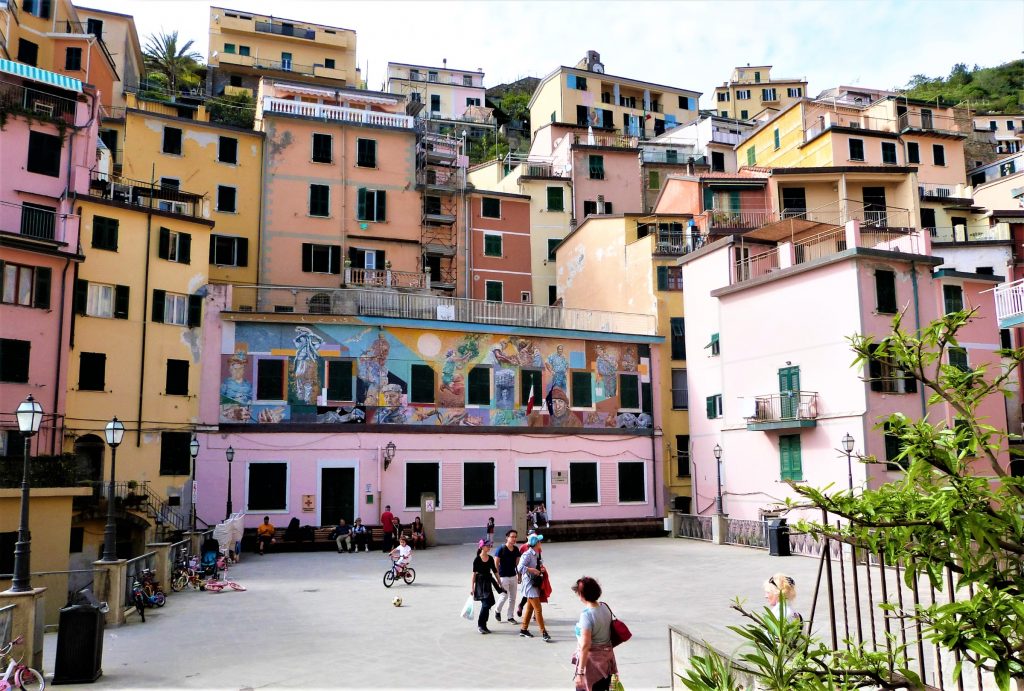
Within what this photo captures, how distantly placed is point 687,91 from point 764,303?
52291 millimetres

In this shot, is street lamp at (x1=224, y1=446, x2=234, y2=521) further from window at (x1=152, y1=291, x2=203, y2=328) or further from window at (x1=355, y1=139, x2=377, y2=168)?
window at (x1=355, y1=139, x2=377, y2=168)

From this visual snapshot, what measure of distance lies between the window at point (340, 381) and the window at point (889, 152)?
35996 millimetres

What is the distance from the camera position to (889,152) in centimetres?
5091

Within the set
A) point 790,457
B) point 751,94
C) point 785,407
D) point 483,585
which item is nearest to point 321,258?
point 785,407

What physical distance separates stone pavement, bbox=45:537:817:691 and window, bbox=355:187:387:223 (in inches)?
839

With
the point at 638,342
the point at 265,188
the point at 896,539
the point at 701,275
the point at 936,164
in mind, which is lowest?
the point at 896,539

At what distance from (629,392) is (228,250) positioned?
1989cm

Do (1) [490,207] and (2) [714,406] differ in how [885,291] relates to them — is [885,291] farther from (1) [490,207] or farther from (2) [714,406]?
(1) [490,207]

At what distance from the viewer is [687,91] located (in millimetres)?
79000

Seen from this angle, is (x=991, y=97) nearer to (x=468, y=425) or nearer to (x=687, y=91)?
(x=687, y=91)

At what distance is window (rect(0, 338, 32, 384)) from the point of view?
26594 mm

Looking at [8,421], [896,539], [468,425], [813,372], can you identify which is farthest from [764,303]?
[896,539]

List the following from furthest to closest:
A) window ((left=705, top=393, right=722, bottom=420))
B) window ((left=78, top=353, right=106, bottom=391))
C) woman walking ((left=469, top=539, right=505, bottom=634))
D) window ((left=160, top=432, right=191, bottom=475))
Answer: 1. window ((left=705, top=393, right=722, bottom=420))
2. window ((left=160, top=432, right=191, bottom=475))
3. window ((left=78, top=353, right=106, bottom=391))
4. woman walking ((left=469, top=539, right=505, bottom=634))

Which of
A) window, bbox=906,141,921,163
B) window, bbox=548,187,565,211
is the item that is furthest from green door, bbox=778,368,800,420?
window, bbox=906,141,921,163
